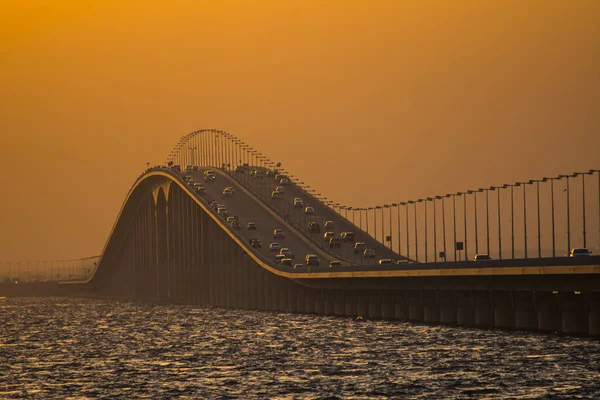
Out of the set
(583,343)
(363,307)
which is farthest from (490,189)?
(583,343)

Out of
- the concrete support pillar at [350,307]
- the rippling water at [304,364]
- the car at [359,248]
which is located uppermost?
the car at [359,248]

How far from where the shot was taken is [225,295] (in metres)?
199

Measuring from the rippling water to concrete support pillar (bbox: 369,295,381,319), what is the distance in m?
16.6

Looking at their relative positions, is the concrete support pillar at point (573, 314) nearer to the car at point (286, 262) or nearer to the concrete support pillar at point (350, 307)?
the concrete support pillar at point (350, 307)

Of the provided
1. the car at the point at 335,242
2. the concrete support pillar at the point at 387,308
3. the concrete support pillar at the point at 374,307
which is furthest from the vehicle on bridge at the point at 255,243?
the concrete support pillar at the point at 387,308

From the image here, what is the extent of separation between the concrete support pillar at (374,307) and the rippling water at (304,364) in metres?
16.6

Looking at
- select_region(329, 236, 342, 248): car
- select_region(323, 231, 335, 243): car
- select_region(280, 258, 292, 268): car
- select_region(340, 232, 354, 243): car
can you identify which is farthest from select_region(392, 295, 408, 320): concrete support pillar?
select_region(323, 231, 335, 243): car

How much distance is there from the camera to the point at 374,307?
13288cm

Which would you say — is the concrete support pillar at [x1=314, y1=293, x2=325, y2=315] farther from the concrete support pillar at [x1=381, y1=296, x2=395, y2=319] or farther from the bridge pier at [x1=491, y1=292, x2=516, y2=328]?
the bridge pier at [x1=491, y1=292, x2=516, y2=328]

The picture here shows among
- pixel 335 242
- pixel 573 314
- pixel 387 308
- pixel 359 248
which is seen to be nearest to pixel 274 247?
pixel 335 242

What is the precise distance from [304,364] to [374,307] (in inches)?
2367

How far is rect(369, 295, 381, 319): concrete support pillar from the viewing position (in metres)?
132

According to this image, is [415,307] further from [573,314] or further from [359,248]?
[359,248]

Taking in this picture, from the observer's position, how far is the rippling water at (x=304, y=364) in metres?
58.5
